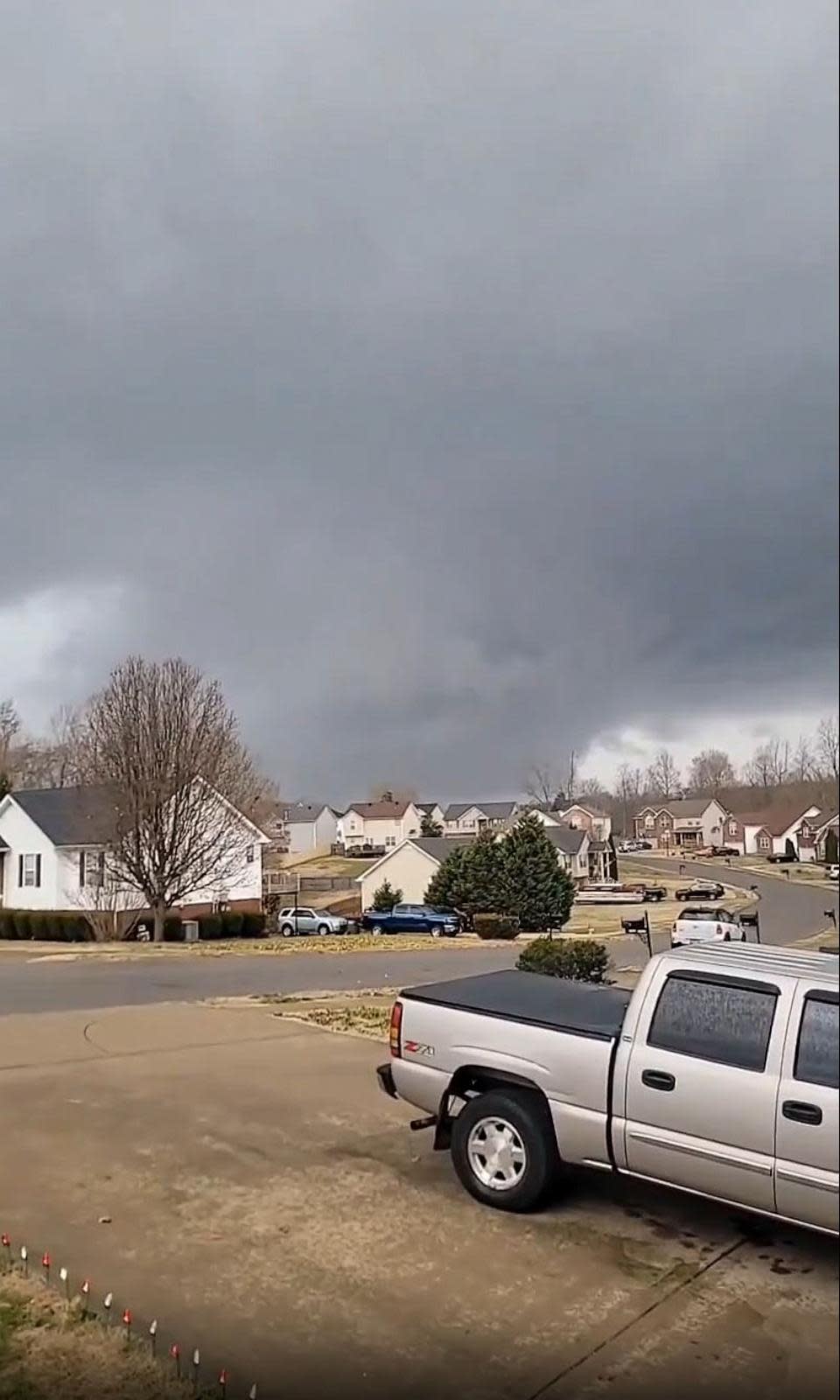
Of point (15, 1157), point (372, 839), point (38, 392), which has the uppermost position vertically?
point (38, 392)

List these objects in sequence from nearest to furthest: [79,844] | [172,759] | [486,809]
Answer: [486,809]
[172,759]
[79,844]

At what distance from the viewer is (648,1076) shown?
67.4 inches

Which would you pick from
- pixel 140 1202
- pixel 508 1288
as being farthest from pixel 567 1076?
pixel 140 1202

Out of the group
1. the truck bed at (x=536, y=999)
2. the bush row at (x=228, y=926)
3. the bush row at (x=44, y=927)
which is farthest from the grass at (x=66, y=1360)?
the bush row at (x=44, y=927)

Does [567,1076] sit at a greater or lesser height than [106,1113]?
greater

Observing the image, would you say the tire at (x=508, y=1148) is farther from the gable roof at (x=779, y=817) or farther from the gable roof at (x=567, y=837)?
the gable roof at (x=779, y=817)

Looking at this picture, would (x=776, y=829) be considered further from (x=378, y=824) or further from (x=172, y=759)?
(x=172, y=759)

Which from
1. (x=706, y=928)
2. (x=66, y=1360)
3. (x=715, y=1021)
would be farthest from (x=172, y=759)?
(x=715, y=1021)

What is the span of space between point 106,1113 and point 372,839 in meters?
2.02

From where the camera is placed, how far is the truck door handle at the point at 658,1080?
1.58m

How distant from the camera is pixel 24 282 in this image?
2.65 m

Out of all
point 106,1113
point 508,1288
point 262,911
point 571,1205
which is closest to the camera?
point 508,1288

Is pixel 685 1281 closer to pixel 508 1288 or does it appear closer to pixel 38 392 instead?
pixel 508 1288

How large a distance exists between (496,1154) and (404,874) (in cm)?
77
